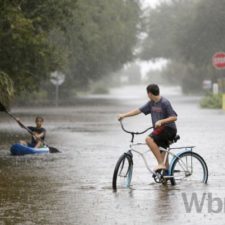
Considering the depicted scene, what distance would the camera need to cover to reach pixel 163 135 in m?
14.3

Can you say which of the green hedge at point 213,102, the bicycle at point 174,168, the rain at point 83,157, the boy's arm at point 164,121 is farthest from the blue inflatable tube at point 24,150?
the green hedge at point 213,102

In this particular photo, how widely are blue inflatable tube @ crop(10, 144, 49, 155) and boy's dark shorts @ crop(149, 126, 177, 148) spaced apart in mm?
6847

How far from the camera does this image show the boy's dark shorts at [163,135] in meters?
14.3

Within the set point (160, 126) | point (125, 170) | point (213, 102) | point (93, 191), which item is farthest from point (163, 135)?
point (213, 102)

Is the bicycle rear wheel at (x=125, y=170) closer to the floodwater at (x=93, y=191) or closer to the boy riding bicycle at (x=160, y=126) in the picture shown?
the floodwater at (x=93, y=191)

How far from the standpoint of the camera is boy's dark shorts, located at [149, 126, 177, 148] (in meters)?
14.3

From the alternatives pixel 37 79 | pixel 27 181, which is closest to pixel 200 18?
pixel 37 79

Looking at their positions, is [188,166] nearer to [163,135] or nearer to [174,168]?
[174,168]

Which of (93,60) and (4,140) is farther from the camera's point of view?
(93,60)

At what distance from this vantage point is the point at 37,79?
31.3 metres

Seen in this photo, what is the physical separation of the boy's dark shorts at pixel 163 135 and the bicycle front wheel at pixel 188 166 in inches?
13.8

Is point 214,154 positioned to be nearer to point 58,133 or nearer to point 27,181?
point 27,181

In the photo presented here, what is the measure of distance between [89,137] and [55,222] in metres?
16.0

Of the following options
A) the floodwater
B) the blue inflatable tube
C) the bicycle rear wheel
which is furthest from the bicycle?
the blue inflatable tube
